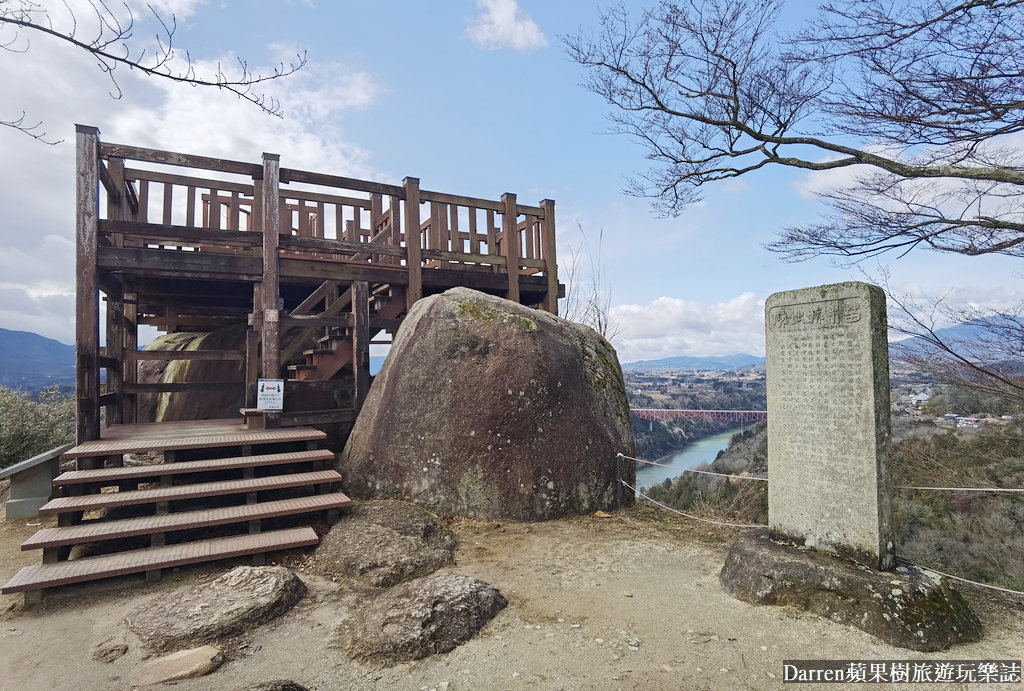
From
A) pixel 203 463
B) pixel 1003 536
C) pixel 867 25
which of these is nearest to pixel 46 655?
pixel 203 463

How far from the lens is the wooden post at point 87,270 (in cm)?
610

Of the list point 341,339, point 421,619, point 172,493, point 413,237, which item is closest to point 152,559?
point 172,493

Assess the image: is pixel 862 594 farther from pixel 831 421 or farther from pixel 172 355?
pixel 172 355

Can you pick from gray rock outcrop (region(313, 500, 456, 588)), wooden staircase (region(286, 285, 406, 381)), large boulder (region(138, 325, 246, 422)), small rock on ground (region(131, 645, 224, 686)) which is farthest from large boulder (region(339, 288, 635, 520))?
large boulder (region(138, 325, 246, 422))

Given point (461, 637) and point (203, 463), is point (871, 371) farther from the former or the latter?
point (203, 463)

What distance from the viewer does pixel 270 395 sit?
6555 mm

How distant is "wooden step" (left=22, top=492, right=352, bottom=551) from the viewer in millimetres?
4281

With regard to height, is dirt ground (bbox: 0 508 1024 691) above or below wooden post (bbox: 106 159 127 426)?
below

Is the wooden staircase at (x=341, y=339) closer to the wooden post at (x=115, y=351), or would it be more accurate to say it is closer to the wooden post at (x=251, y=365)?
the wooden post at (x=251, y=365)

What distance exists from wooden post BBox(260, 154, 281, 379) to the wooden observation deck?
0.02 meters

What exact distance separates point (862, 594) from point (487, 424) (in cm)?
379

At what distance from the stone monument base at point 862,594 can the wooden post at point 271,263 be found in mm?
6101

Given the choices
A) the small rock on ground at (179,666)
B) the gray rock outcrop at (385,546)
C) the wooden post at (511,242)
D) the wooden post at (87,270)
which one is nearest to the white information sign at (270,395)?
the wooden post at (87,270)

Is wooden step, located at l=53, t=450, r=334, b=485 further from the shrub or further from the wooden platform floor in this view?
the shrub
